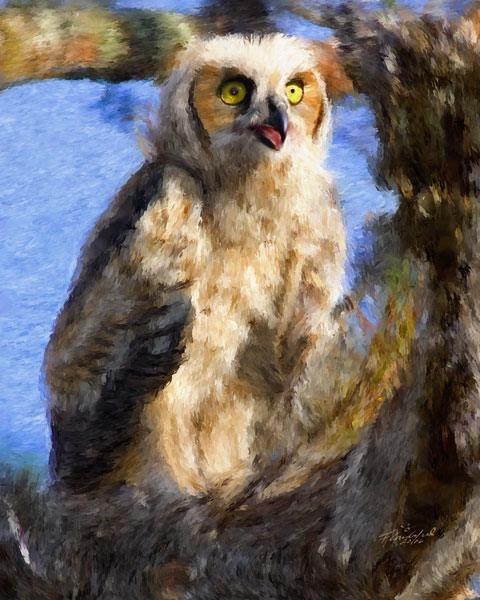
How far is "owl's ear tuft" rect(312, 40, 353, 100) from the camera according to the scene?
4.02 ft

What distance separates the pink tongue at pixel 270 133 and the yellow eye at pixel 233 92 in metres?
0.07

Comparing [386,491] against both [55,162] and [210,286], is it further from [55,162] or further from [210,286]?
[55,162]

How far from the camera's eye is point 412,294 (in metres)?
1.20

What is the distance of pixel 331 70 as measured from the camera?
1.23 m

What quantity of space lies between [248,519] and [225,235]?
0.52m

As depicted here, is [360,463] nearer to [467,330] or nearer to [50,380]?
[467,330]

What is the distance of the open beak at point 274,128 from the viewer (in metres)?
1.19

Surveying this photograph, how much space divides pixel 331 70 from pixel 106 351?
679 millimetres

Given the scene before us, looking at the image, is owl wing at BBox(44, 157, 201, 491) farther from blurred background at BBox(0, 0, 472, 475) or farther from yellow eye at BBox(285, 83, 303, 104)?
yellow eye at BBox(285, 83, 303, 104)
